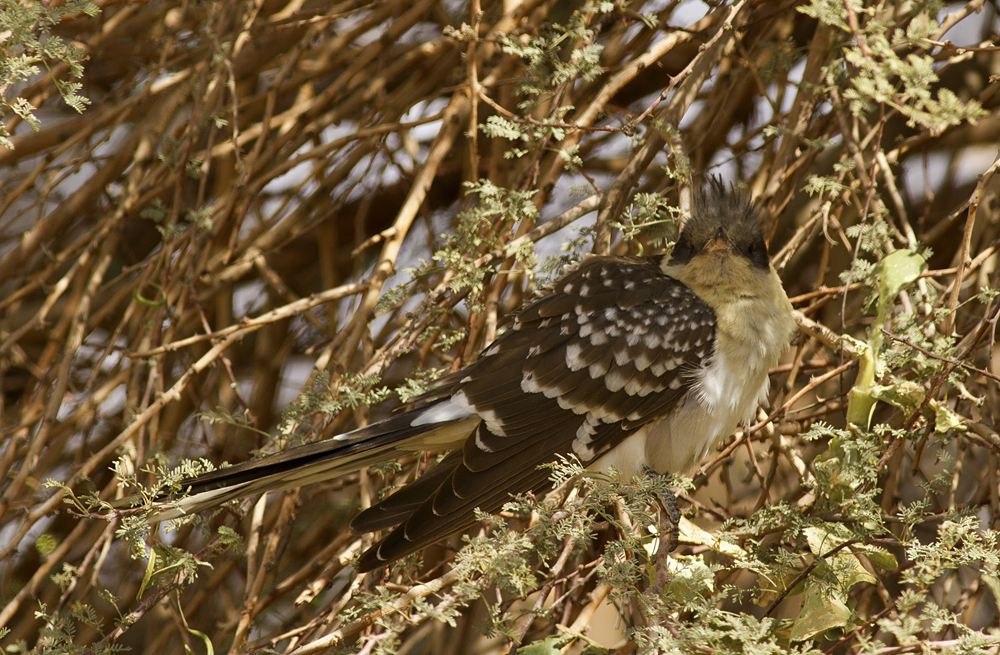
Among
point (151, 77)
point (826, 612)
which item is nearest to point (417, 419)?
point (826, 612)

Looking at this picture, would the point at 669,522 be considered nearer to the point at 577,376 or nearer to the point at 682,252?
the point at 577,376

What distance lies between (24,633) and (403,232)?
1884 mm

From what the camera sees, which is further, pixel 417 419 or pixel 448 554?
pixel 448 554

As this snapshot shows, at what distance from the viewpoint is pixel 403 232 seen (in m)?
2.48

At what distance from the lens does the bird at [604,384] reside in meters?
2.12

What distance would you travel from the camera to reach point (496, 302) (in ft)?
7.79

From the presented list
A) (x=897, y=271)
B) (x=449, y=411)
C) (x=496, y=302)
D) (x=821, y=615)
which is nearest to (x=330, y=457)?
(x=449, y=411)

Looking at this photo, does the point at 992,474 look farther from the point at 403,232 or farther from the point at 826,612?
the point at 403,232

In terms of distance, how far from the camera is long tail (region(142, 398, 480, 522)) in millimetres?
1929

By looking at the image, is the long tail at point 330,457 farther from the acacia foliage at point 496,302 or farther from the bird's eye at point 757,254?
the bird's eye at point 757,254

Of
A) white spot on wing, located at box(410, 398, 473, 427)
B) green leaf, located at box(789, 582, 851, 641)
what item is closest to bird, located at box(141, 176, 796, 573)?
white spot on wing, located at box(410, 398, 473, 427)

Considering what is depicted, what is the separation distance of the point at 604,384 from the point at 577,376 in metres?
0.07

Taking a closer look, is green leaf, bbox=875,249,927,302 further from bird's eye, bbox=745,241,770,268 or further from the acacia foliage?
bird's eye, bbox=745,241,770,268

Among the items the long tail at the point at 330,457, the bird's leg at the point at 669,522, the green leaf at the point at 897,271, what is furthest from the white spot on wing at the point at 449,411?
the green leaf at the point at 897,271
